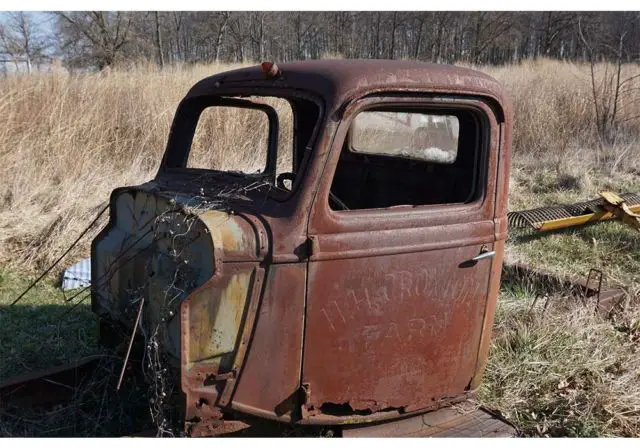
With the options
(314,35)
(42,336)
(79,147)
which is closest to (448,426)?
(42,336)

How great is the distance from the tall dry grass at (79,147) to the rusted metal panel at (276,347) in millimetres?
3923

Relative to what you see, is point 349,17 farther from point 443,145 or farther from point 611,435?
point 611,435

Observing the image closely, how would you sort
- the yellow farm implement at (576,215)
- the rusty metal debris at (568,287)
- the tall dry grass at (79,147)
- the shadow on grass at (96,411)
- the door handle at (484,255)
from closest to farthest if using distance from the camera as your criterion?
the door handle at (484,255) → the shadow on grass at (96,411) → the rusty metal debris at (568,287) → the yellow farm implement at (576,215) → the tall dry grass at (79,147)

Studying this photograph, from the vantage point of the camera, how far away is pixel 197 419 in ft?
7.07

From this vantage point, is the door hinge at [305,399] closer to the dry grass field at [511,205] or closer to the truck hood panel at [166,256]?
the truck hood panel at [166,256]

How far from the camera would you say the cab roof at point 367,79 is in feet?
7.27

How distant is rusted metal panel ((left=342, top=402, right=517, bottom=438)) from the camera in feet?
8.34

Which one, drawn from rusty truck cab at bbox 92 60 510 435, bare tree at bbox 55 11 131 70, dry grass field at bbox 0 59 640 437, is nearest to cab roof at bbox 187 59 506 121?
rusty truck cab at bbox 92 60 510 435

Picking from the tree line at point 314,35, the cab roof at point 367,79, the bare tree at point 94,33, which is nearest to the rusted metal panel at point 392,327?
the cab roof at point 367,79

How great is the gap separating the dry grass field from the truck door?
866mm

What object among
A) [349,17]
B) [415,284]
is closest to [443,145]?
[415,284]

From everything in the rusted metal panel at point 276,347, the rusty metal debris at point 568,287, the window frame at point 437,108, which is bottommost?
the rusty metal debris at point 568,287

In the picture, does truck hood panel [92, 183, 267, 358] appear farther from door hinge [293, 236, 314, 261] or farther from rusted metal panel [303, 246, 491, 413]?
rusted metal panel [303, 246, 491, 413]

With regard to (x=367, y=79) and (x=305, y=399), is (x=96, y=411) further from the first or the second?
(x=367, y=79)
